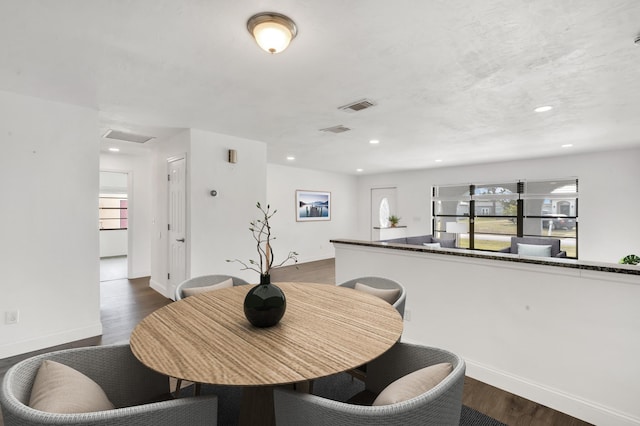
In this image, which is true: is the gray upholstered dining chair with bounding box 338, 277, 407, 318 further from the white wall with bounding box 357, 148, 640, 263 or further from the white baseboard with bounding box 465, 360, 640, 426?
the white wall with bounding box 357, 148, 640, 263

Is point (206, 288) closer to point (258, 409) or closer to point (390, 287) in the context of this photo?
point (258, 409)

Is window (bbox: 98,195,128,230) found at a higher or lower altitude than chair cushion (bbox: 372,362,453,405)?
higher

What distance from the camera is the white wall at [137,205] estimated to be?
218 inches

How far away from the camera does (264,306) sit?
1347mm

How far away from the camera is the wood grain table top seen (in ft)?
3.29

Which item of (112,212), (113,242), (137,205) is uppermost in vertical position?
(137,205)

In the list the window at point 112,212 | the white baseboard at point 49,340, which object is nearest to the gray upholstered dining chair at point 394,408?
the white baseboard at point 49,340

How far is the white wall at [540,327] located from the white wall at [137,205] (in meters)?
5.07

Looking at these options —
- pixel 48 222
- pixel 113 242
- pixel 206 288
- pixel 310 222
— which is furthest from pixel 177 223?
pixel 113 242

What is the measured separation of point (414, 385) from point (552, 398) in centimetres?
173

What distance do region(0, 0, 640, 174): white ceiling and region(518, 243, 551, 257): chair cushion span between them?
6.29ft

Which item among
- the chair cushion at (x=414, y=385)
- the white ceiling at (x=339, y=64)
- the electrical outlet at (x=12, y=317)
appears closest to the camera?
the chair cushion at (x=414, y=385)

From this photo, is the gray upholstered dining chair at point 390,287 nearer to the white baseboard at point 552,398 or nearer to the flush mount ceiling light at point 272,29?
the white baseboard at point 552,398

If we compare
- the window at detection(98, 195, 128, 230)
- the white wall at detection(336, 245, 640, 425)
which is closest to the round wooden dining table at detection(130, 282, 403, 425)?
the white wall at detection(336, 245, 640, 425)
